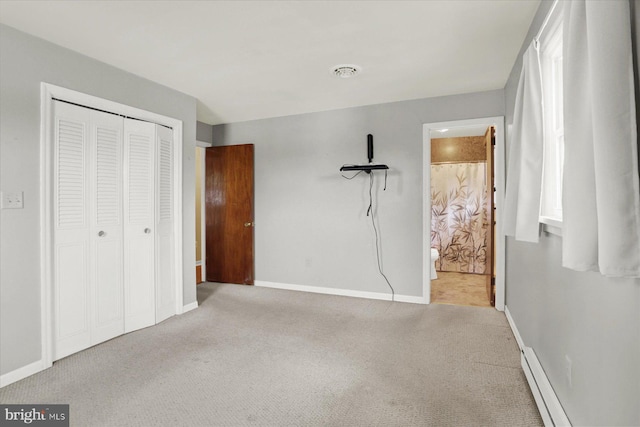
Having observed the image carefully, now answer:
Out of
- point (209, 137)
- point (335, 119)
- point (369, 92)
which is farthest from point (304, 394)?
point (209, 137)

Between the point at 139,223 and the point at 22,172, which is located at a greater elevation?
the point at 22,172

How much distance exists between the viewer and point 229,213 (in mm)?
4840

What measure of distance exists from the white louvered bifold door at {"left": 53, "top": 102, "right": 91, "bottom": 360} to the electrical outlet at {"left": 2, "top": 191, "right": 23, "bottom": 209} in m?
0.22

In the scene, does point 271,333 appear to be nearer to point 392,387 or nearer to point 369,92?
point 392,387

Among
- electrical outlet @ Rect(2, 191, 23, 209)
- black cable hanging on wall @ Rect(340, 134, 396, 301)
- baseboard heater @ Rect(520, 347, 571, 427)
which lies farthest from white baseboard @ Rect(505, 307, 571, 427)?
electrical outlet @ Rect(2, 191, 23, 209)

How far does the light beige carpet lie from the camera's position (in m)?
1.89

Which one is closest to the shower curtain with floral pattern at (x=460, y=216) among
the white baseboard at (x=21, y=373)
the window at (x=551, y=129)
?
the window at (x=551, y=129)

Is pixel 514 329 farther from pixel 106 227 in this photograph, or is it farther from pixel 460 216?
pixel 106 227

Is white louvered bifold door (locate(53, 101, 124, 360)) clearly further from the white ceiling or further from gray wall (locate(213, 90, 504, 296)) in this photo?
gray wall (locate(213, 90, 504, 296))

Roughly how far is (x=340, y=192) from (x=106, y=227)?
100 inches

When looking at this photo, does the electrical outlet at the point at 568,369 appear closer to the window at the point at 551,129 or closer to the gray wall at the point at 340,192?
the window at the point at 551,129

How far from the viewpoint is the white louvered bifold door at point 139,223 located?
121 inches

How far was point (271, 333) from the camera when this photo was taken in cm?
307

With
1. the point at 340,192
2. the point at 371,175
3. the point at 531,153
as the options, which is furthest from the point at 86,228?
the point at 531,153
